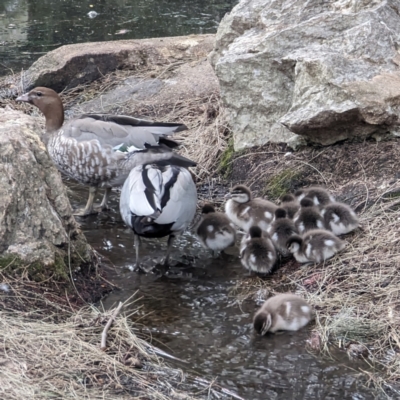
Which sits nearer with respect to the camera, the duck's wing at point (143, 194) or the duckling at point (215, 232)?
the duck's wing at point (143, 194)

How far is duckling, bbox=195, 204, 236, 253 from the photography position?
6.72 m

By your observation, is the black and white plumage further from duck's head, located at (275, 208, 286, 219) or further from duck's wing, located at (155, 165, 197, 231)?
duck's head, located at (275, 208, 286, 219)

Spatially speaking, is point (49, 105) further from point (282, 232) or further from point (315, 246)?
point (315, 246)

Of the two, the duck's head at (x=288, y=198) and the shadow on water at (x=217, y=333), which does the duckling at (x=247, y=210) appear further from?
the shadow on water at (x=217, y=333)

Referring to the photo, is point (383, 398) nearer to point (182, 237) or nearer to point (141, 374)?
point (141, 374)

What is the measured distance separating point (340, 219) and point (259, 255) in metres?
0.69

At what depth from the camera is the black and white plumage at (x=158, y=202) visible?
247 inches

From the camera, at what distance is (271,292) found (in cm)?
596

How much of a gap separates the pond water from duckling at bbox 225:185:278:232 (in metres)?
5.88

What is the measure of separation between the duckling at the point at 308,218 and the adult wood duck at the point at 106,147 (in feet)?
4.84

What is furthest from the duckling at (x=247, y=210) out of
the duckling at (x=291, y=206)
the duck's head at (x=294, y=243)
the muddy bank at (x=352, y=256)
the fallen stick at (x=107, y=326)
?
the fallen stick at (x=107, y=326)

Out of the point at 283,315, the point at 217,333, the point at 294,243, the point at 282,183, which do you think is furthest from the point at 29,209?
the point at 282,183

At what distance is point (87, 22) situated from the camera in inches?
567

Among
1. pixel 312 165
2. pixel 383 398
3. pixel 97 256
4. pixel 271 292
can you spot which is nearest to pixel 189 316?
pixel 271 292
